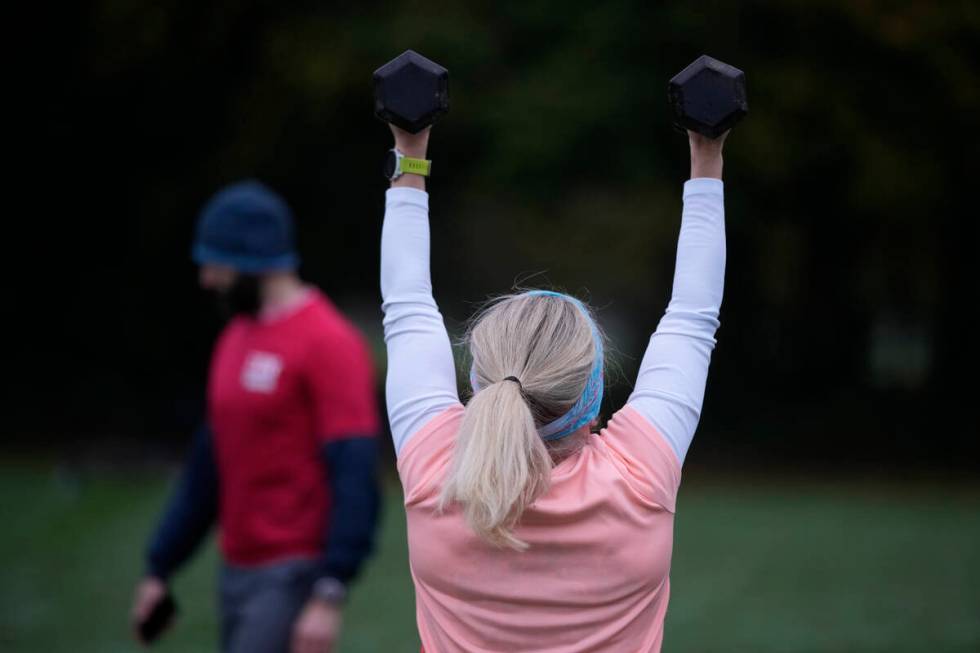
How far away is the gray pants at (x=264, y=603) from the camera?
428 cm

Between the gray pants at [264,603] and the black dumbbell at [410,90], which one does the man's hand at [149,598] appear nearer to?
the gray pants at [264,603]

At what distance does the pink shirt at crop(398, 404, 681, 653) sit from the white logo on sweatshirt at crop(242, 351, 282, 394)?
2354 mm

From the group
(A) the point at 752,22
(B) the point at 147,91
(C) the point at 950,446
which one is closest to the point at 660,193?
(A) the point at 752,22

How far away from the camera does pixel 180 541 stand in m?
4.64

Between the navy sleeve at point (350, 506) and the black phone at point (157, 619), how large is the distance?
0.69 metres

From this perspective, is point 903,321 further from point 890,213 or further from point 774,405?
point 890,213

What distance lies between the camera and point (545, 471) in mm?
2033

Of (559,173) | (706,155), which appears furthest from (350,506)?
(559,173)

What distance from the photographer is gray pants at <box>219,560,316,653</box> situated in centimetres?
428

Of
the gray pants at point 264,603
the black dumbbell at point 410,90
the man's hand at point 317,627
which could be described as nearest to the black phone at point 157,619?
the gray pants at point 264,603

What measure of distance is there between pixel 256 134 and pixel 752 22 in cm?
726

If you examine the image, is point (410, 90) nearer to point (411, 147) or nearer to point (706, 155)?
point (411, 147)

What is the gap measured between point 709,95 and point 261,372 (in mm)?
2560

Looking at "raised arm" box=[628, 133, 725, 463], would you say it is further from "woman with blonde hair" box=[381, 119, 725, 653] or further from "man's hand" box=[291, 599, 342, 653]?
"man's hand" box=[291, 599, 342, 653]
